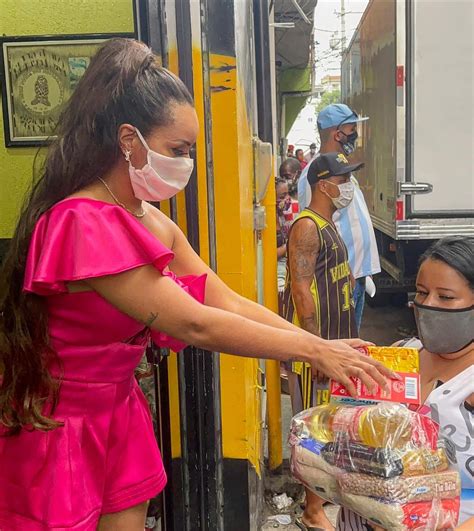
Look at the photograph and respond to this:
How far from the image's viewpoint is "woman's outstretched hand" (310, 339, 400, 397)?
4.91 feet

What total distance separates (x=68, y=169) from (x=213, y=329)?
1.80ft

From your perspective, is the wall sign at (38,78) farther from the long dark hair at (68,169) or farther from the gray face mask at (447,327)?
the gray face mask at (447,327)

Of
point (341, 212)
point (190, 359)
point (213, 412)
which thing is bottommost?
point (213, 412)

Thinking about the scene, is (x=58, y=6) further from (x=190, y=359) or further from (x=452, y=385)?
(x=452, y=385)

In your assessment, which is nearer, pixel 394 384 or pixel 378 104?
pixel 394 384

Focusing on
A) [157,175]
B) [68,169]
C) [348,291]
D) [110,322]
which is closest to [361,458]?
[110,322]

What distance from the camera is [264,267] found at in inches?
151

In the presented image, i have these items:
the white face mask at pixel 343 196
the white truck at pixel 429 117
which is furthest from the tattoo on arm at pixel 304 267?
the white truck at pixel 429 117

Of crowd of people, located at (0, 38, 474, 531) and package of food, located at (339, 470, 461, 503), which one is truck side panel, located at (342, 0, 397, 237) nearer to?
crowd of people, located at (0, 38, 474, 531)

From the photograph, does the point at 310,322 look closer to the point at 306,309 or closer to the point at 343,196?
the point at 306,309

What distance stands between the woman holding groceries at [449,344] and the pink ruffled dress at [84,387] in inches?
25.7

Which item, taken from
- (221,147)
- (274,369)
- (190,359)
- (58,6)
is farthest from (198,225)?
(274,369)

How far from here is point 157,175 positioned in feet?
5.35

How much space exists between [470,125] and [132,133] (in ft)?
14.7
